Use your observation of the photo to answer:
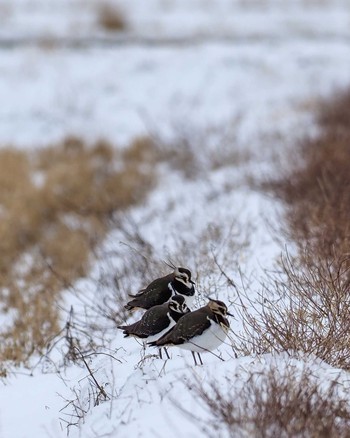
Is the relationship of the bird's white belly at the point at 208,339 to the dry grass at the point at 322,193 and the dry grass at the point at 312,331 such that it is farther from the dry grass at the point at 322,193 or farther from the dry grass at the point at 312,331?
the dry grass at the point at 322,193

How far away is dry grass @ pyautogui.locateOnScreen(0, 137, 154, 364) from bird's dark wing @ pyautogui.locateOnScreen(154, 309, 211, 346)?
1833mm

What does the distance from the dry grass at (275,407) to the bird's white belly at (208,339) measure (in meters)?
0.20

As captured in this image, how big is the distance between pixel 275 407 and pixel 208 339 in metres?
0.56

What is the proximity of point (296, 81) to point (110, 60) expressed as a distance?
424 cm

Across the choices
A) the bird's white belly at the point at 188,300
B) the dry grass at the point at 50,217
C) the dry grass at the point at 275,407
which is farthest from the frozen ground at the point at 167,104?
the dry grass at the point at 50,217

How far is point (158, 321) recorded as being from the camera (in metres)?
3.77

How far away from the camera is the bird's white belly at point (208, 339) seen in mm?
3559

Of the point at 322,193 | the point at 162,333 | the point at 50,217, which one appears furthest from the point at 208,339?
the point at 50,217

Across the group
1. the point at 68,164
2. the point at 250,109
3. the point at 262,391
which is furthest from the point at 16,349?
the point at 250,109

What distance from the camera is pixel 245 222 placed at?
7121 millimetres

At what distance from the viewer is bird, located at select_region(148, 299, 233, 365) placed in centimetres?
356

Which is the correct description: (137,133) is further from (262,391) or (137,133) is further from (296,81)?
(262,391)

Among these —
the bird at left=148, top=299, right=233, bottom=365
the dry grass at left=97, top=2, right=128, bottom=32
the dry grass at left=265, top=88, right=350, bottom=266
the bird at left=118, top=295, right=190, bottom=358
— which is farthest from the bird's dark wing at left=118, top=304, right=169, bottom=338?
the dry grass at left=97, top=2, right=128, bottom=32

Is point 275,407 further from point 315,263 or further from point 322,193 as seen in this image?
point 322,193
